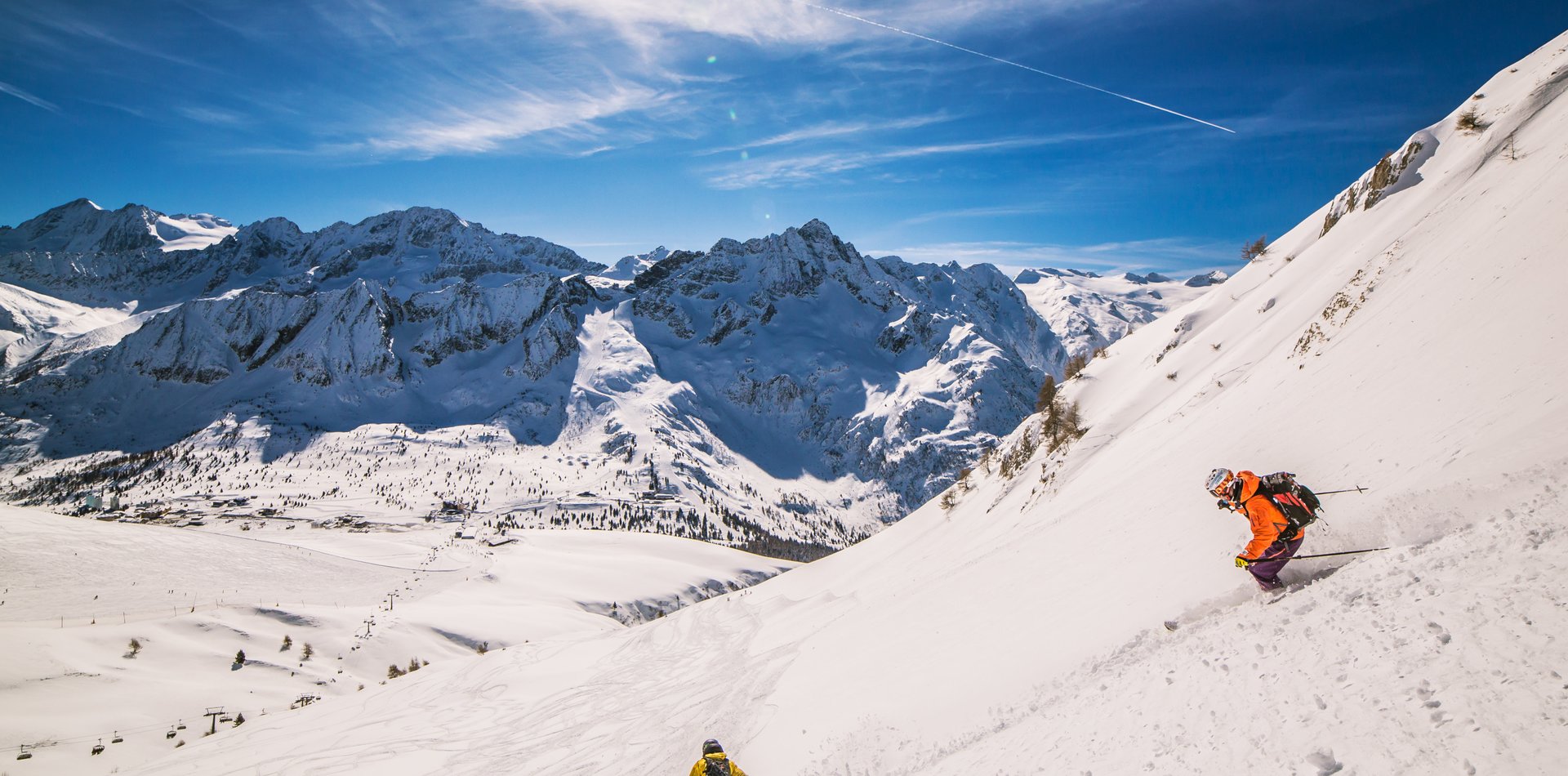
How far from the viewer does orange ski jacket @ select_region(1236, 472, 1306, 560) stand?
799 cm

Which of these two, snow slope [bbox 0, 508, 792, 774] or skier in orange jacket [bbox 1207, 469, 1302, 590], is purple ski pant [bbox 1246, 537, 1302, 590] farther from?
snow slope [bbox 0, 508, 792, 774]

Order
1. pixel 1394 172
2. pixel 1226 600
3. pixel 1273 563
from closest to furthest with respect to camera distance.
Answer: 1. pixel 1273 563
2. pixel 1226 600
3. pixel 1394 172

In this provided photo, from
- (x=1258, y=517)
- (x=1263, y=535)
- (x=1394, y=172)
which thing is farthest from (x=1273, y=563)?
(x=1394, y=172)

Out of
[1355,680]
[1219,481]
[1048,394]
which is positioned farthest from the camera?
[1048,394]

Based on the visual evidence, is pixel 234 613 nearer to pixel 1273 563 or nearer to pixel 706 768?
pixel 706 768

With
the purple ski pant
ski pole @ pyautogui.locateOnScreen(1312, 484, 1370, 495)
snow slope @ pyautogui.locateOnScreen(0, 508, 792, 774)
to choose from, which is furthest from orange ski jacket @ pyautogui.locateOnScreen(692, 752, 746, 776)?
snow slope @ pyautogui.locateOnScreen(0, 508, 792, 774)

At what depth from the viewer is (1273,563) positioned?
26.7 feet

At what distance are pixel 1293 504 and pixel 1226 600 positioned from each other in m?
1.65

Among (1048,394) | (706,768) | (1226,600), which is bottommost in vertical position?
(706,768)

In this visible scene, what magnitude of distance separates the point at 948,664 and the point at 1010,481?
50.0 ft

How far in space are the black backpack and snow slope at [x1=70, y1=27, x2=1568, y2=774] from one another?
1.96 feet

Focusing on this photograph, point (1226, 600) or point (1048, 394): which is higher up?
point (1048, 394)

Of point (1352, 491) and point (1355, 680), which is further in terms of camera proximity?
point (1352, 491)

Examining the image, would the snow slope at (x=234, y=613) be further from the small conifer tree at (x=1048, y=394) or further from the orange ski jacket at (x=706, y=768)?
the small conifer tree at (x=1048, y=394)
